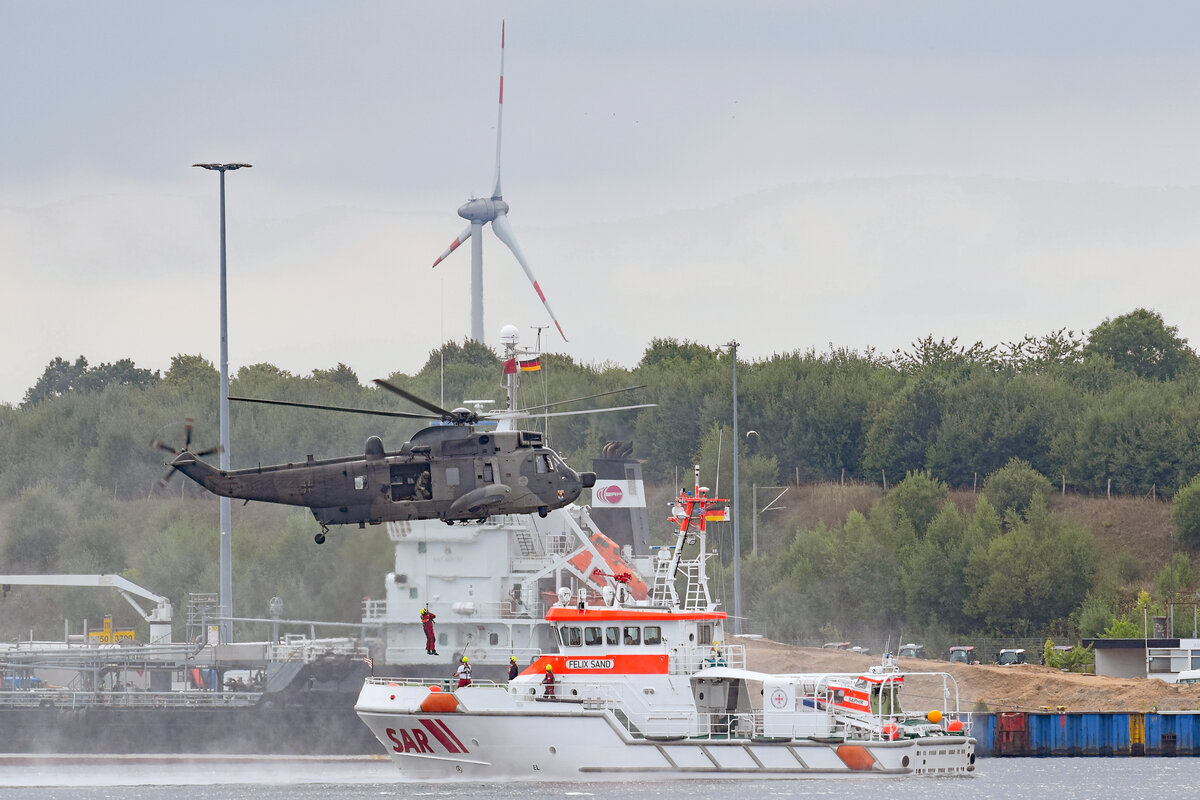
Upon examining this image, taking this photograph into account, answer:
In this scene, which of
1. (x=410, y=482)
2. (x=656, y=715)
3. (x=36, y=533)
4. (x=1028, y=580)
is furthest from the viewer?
(x=36, y=533)

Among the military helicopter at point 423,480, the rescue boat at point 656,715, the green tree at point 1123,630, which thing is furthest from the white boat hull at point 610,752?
the green tree at point 1123,630

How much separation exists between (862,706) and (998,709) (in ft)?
66.1

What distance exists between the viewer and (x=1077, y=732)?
63.2m

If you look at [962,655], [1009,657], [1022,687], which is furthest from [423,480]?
[1009,657]

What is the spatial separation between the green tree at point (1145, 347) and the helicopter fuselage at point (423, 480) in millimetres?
87699

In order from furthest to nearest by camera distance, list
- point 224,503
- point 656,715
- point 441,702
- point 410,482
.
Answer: point 224,503 → point 656,715 → point 441,702 → point 410,482

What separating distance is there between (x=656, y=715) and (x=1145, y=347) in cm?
8623

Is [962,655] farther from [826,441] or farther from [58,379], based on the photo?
[58,379]

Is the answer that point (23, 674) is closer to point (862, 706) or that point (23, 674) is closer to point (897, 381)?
point (862, 706)

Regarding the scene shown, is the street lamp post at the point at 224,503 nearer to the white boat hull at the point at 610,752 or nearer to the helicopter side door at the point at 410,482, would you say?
the white boat hull at the point at 610,752

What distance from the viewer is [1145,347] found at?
127m

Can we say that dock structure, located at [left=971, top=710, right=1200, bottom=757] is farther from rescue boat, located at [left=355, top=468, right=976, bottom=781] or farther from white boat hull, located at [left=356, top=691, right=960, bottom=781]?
white boat hull, located at [left=356, top=691, right=960, bottom=781]

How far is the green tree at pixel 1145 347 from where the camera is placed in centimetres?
12562

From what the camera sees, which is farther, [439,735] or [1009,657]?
[1009,657]
